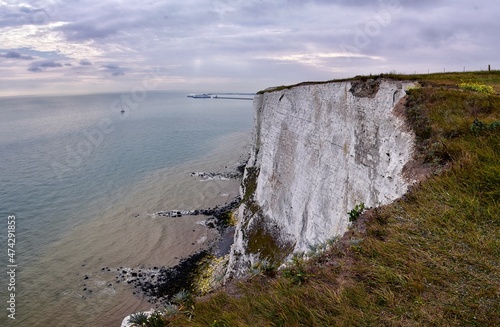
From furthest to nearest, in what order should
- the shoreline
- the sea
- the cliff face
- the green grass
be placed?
the sea, the shoreline, the cliff face, the green grass

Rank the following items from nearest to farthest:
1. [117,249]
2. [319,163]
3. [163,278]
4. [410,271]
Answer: [410,271]
[319,163]
[163,278]
[117,249]

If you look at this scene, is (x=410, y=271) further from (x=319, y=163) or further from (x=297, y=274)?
(x=319, y=163)

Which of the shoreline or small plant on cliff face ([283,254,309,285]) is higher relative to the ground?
small plant on cliff face ([283,254,309,285])

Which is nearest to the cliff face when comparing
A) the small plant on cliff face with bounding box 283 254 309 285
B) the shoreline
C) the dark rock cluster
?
the small plant on cliff face with bounding box 283 254 309 285

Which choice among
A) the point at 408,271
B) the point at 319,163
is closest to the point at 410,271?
the point at 408,271

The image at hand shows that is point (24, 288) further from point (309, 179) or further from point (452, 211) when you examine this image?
point (452, 211)

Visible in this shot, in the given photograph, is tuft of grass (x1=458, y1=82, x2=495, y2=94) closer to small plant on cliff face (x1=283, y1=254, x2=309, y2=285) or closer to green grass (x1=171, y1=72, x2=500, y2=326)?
green grass (x1=171, y1=72, x2=500, y2=326)
